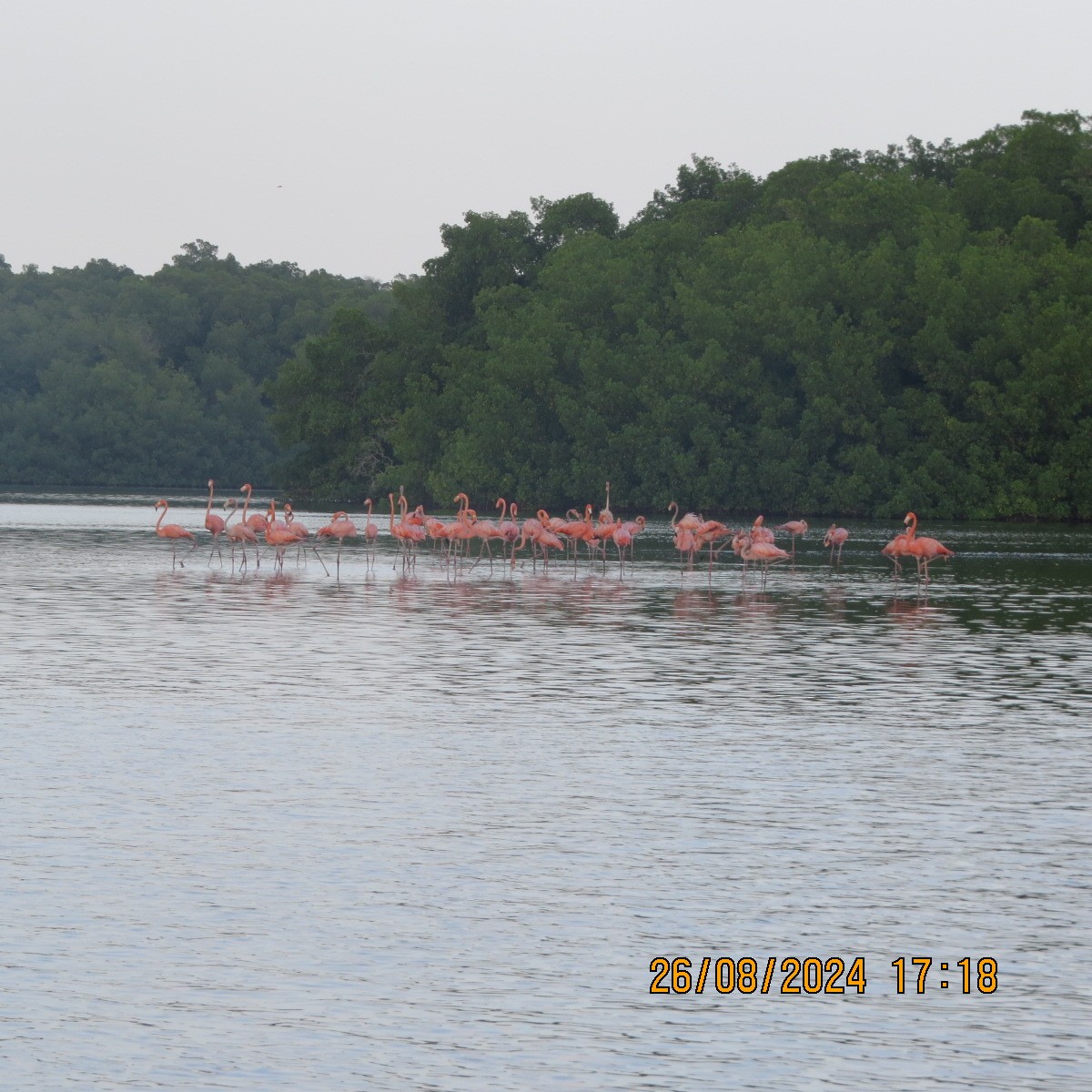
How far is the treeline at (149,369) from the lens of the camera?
5586 inches

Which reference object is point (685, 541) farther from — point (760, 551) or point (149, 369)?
point (149, 369)

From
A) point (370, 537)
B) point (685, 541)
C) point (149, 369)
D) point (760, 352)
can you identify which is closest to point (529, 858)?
point (685, 541)

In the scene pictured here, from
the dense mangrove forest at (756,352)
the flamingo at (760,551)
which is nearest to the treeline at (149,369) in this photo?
the dense mangrove forest at (756,352)

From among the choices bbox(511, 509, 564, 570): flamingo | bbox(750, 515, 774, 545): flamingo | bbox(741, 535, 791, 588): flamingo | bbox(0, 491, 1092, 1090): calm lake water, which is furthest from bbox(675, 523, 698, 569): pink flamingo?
bbox(0, 491, 1092, 1090): calm lake water

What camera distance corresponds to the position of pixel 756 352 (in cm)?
9212

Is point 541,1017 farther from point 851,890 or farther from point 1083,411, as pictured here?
point 1083,411

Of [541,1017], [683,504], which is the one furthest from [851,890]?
[683,504]

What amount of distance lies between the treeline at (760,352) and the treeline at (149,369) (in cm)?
2940

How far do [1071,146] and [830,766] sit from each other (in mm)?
86592

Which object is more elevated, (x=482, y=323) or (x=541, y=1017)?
(x=482, y=323)

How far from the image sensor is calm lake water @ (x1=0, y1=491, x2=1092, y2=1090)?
884cm

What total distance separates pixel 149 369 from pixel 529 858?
14153 cm

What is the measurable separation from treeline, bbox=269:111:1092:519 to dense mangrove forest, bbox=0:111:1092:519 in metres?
0.14

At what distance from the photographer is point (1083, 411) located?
84.0 metres
